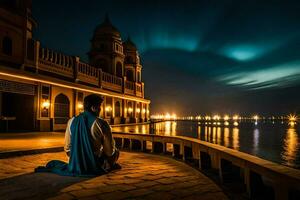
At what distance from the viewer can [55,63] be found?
22266 millimetres

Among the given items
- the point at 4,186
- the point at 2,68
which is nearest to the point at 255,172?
the point at 4,186

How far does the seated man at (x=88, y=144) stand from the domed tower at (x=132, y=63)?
39.7 meters

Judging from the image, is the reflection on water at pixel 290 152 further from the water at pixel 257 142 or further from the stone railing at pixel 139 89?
the stone railing at pixel 139 89

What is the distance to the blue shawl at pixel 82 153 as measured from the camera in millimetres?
5188

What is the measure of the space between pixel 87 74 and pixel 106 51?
10514 mm

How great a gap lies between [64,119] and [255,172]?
65.9 ft

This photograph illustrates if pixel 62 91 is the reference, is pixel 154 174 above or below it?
below

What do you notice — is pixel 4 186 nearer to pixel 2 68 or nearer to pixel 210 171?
pixel 210 171

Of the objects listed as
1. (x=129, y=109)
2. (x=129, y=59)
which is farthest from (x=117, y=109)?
(x=129, y=59)

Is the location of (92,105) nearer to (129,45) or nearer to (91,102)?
(91,102)

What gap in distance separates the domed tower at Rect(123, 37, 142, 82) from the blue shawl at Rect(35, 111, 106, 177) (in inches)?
1570

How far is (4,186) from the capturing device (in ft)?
14.6

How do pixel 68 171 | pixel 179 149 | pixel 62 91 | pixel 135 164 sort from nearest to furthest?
pixel 68 171 < pixel 135 164 < pixel 179 149 < pixel 62 91

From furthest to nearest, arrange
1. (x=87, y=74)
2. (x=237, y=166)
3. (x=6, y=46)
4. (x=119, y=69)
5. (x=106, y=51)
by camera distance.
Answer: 1. (x=119, y=69)
2. (x=106, y=51)
3. (x=87, y=74)
4. (x=6, y=46)
5. (x=237, y=166)
